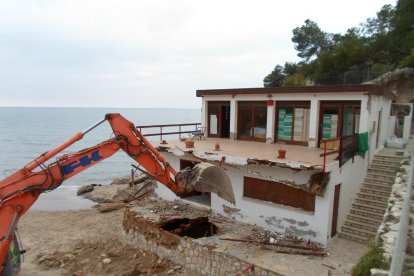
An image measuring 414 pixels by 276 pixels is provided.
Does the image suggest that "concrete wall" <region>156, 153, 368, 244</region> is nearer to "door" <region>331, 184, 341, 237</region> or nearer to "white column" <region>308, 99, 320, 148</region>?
"door" <region>331, 184, 341, 237</region>

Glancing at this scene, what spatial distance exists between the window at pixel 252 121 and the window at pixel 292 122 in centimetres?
89

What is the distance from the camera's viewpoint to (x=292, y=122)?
55.8ft

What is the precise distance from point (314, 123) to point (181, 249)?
861cm

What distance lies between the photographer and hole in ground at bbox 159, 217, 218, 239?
548 inches

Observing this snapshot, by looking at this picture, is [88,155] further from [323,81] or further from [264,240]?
[323,81]

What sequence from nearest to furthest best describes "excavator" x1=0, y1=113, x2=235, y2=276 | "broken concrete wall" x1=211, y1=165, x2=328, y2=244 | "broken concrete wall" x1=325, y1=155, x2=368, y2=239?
"excavator" x1=0, y1=113, x2=235, y2=276, "broken concrete wall" x1=325, y1=155, x2=368, y2=239, "broken concrete wall" x1=211, y1=165, x2=328, y2=244

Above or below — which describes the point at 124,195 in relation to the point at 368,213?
below

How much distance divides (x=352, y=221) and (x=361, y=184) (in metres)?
2.37

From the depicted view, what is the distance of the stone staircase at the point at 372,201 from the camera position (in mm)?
12867

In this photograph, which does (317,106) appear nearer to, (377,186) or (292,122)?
(292,122)

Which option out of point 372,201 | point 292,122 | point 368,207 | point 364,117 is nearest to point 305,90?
point 292,122

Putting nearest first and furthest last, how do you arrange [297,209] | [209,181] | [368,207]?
[209,181], [297,209], [368,207]

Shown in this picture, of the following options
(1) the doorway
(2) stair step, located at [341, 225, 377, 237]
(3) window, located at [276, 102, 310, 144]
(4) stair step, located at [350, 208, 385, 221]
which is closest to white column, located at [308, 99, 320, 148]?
(3) window, located at [276, 102, 310, 144]

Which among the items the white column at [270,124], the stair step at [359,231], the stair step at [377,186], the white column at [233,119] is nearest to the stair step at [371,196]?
the stair step at [377,186]
